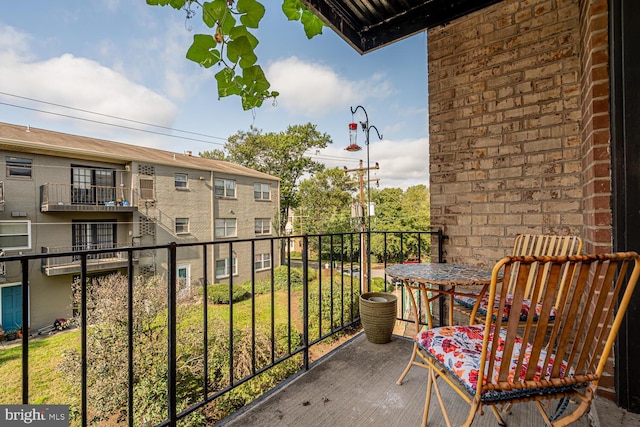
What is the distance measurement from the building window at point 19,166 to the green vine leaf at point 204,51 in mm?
10363

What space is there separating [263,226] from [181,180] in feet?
15.3

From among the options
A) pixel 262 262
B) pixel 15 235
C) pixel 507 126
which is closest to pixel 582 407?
pixel 507 126

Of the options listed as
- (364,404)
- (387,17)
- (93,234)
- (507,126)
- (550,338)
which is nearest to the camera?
(550,338)

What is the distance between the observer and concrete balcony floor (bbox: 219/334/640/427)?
132cm

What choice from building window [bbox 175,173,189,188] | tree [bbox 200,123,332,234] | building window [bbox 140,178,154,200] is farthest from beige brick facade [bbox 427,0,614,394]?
tree [bbox 200,123,332,234]

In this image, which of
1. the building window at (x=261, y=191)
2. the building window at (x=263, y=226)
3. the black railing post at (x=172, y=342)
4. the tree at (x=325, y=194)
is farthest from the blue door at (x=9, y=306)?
the tree at (x=325, y=194)

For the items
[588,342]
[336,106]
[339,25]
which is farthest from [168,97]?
[588,342]

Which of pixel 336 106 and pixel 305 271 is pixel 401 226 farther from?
pixel 305 271

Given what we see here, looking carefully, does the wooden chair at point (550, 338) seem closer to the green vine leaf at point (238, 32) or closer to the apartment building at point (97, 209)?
the green vine leaf at point (238, 32)

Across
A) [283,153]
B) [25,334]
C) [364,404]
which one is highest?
[283,153]

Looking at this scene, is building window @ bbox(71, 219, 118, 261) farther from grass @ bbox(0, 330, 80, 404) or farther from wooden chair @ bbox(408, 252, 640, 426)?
wooden chair @ bbox(408, 252, 640, 426)

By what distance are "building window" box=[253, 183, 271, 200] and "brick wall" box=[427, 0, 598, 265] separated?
39.0 feet

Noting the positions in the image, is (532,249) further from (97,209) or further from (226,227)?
(226,227)

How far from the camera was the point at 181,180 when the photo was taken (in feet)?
35.7
